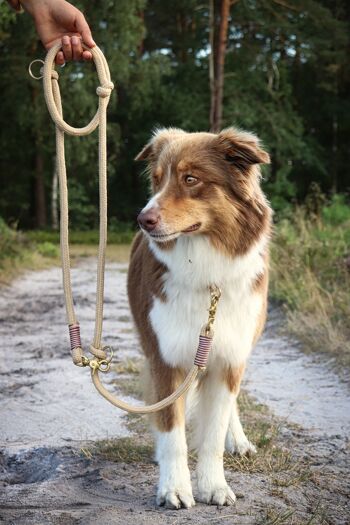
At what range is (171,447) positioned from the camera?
3.32 metres

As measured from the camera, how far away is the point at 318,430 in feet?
15.0

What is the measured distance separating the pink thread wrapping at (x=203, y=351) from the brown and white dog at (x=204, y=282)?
0.42 feet

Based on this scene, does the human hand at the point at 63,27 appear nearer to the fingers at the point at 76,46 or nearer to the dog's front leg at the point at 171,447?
the fingers at the point at 76,46

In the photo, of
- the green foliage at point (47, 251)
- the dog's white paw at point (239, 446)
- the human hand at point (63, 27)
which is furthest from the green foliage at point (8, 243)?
the human hand at point (63, 27)

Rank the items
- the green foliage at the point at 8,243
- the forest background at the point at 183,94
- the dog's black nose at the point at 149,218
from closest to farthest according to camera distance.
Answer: the dog's black nose at the point at 149,218, the green foliage at the point at 8,243, the forest background at the point at 183,94

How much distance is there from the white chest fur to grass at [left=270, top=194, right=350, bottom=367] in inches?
110

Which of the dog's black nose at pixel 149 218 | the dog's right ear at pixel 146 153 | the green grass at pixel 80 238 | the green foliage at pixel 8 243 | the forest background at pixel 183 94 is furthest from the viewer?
the forest background at pixel 183 94

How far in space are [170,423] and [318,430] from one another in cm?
162

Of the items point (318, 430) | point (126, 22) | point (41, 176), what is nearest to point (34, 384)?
point (318, 430)

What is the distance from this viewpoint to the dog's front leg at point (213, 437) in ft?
10.9

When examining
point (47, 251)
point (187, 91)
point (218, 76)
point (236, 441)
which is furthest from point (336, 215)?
point (187, 91)

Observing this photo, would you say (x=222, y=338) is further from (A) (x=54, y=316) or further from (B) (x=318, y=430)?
(A) (x=54, y=316)

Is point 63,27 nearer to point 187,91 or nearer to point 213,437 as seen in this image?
point 213,437

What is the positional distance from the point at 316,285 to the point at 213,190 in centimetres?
470
